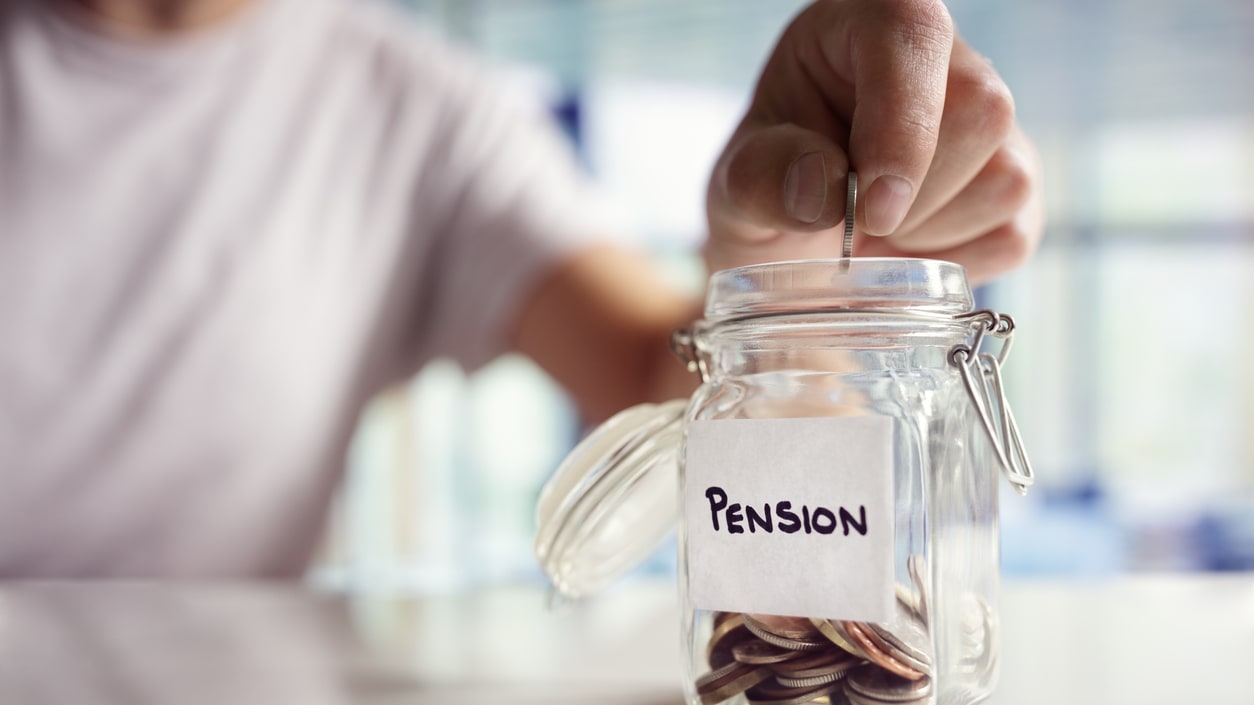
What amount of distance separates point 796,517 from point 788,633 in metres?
0.04

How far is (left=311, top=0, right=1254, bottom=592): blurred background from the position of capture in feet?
12.7

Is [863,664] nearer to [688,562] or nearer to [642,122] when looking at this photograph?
[688,562]

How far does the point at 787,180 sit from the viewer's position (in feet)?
0.97

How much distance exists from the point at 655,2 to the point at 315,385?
3247 mm

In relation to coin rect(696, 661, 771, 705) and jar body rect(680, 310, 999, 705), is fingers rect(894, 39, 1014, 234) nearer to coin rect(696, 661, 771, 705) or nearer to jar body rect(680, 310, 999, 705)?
jar body rect(680, 310, 999, 705)

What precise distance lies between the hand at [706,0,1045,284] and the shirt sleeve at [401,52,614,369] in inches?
20.8

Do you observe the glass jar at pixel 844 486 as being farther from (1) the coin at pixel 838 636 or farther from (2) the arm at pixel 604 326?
(2) the arm at pixel 604 326

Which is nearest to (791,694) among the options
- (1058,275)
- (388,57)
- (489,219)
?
(489,219)

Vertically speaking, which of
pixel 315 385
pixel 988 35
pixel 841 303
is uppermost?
pixel 988 35

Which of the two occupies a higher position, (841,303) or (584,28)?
(584,28)

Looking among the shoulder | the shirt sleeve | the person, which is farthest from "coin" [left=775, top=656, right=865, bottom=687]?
the shoulder

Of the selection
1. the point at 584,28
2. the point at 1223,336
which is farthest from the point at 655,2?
the point at 1223,336

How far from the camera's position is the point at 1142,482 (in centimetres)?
→ 409

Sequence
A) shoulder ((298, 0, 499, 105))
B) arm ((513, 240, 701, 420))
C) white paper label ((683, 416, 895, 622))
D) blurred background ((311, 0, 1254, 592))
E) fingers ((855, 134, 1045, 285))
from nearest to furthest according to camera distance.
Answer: white paper label ((683, 416, 895, 622)) → fingers ((855, 134, 1045, 285)) → arm ((513, 240, 701, 420)) → shoulder ((298, 0, 499, 105)) → blurred background ((311, 0, 1254, 592))
